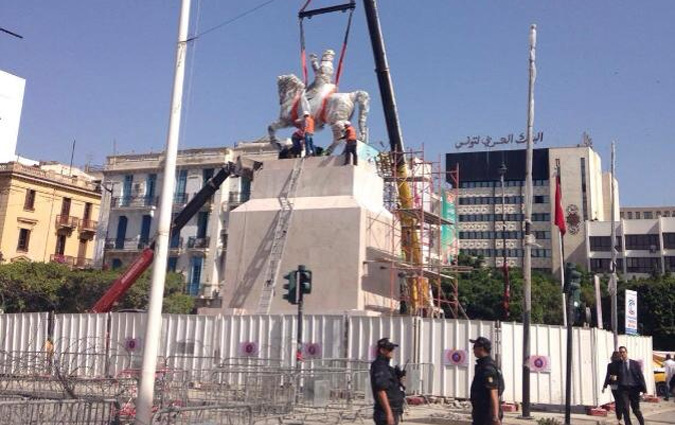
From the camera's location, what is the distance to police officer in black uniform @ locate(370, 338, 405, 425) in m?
7.62

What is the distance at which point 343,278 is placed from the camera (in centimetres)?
1952

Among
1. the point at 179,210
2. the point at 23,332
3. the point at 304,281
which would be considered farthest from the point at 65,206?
the point at 304,281

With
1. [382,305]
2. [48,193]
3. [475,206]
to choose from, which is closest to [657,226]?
[475,206]

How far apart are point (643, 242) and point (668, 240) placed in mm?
2755

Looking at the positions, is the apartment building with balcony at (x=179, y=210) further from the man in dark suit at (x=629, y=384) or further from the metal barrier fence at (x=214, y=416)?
the metal barrier fence at (x=214, y=416)

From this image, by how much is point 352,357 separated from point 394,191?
29.9 ft

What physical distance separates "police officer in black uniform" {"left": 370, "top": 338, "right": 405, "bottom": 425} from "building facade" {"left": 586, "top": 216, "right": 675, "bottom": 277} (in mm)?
75238

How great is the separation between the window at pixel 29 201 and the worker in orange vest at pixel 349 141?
3616 cm

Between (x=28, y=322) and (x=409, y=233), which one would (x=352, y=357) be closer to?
(x=409, y=233)

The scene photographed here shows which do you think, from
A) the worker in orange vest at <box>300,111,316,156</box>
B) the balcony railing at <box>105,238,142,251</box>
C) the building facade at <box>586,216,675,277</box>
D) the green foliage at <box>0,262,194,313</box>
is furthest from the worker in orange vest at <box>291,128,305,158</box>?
the building facade at <box>586,216,675,277</box>

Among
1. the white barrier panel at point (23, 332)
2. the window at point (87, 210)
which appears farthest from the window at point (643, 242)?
the white barrier panel at point (23, 332)

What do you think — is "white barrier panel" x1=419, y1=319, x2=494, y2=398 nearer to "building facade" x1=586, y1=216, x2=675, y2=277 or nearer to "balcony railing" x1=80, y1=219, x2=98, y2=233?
"balcony railing" x1=80, y1=219, x2=98, y2=233

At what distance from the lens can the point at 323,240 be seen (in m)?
20.1

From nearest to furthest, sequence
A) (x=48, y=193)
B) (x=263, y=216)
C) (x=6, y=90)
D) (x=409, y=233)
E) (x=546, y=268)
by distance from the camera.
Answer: (x=263, y=216) < (x=409, y=233) < (x=48, y=193) < (x=6, y=90) < (x=546, y=268)
